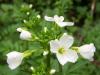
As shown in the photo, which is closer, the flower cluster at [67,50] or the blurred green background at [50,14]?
the flower cluster at [67,50]

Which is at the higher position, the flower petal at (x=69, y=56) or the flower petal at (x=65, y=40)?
the flower petal at (x=65, y=40)

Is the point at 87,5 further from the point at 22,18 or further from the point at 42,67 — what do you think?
the point at 42,67

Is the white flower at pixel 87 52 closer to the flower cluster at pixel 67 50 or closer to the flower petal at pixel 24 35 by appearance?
the flower cluster at pixel 67 50

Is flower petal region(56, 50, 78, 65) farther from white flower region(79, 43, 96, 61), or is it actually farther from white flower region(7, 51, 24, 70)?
white flower region(7, 51, 24, 70)

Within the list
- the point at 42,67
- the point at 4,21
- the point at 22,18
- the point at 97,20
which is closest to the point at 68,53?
the point at 42,67

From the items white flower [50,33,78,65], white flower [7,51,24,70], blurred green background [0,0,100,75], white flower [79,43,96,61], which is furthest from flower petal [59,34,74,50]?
white flower [7,51,24,70]

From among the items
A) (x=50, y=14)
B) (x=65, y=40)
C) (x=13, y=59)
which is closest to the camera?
(x=13, y=59)

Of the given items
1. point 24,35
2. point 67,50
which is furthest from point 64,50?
point 24,35

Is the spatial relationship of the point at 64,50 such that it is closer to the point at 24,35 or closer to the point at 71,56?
the point at 71,56

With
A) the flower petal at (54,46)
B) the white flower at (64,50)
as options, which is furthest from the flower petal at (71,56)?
the flower petal at (54,46)
